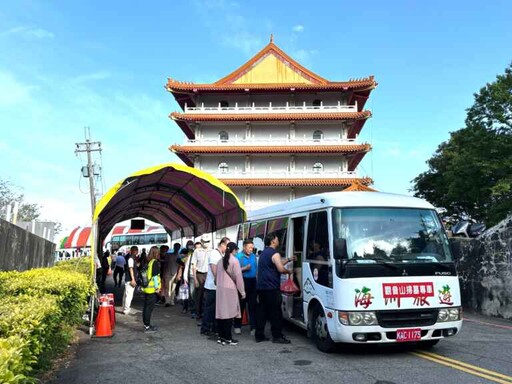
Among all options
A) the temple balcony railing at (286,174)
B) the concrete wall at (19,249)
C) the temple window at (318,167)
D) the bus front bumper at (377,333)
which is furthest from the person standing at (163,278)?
the temple window at (318,167)

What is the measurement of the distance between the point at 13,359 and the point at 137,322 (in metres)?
7.76

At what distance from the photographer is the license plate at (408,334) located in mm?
6320

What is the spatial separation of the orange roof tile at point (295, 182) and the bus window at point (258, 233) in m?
24.0

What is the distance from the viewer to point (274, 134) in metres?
38.9

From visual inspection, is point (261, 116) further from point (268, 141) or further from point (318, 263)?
point (318, 263)

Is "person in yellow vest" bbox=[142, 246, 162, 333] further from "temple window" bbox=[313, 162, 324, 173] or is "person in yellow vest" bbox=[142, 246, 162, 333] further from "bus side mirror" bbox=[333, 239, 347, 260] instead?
"temple window" bbox=[313, 162, 324, 173]

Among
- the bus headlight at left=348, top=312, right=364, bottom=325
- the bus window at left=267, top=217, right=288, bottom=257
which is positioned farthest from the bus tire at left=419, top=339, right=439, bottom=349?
the bus window at left=267, top=217, right=288, bottom=257

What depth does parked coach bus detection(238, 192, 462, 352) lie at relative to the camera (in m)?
6.30

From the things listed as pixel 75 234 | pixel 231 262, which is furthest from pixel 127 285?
pixel 75 234

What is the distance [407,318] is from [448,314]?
0.68 meters

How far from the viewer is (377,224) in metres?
6.80

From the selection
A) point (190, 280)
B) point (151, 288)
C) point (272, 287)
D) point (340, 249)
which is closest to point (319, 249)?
point (340, 249)

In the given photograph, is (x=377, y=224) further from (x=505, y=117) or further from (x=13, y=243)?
(x=505, y=117)

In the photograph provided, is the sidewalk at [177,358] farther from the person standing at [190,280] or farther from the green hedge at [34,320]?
the person standing at [190,280]
